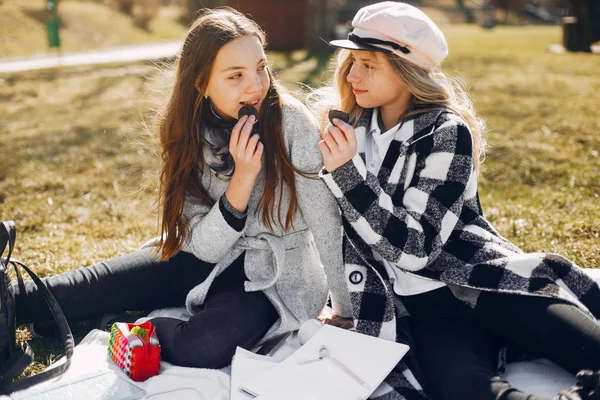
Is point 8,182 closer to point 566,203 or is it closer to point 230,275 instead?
point 230,275

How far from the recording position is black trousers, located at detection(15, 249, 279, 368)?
2641 millimetres

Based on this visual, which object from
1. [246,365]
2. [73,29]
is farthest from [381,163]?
[73,29]

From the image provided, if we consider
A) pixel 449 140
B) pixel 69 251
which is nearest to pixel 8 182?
pixel 69 251

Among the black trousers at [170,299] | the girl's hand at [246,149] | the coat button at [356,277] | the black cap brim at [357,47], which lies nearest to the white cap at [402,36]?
the black cap brim at [357,47]

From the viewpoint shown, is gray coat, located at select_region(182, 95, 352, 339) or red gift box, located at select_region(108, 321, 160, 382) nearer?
red gift box, located at select_region(108, 321, 160, 382)

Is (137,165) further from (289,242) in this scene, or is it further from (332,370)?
(332,370)

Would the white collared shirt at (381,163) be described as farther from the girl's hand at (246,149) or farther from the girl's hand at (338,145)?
the girl's hand at (246,149)

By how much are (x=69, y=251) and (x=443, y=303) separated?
94.2 inches

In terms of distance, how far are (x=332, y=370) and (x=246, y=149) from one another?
900mm

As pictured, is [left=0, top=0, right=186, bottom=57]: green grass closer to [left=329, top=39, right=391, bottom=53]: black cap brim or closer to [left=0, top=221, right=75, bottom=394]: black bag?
[left=0, top=221, right=75, bottom=394]: black bag

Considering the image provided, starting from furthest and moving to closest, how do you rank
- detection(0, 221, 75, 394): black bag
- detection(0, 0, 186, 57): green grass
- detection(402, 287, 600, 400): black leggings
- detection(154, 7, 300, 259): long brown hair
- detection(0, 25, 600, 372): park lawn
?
detection(0, 0, 186, 57): green grass → detection(0, 25, 600, 372): park lawn → detection(154, 7, 300, 259): long brown hair → detection(0, 221, 75, 394): black bag → detection(402, 287, 600, 400): black leggings

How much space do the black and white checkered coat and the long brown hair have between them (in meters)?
0.30

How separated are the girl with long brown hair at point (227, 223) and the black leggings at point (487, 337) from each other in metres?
0.45

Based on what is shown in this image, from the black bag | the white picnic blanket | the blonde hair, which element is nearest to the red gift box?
the white picnic blanket
